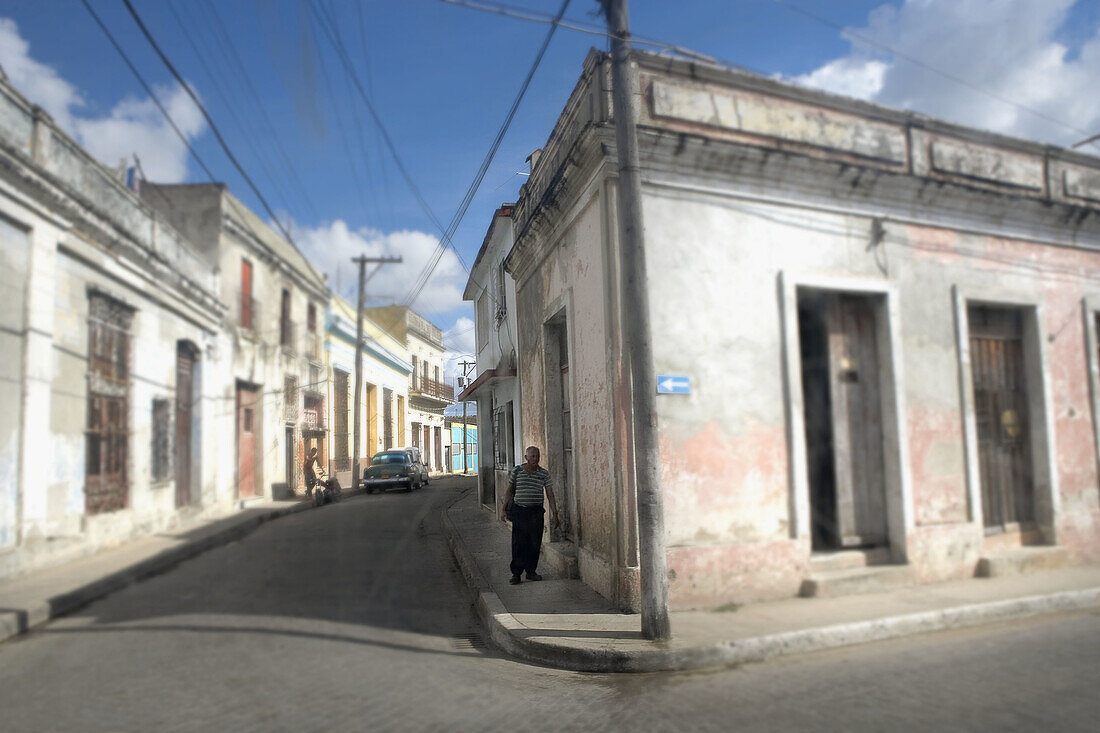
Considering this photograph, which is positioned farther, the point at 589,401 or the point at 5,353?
the point at 589,401

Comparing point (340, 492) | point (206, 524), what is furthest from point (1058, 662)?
point (206, 524)

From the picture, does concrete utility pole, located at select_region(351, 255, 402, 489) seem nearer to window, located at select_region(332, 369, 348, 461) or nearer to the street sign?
window, located at select_region(332, 369, 348, 461)

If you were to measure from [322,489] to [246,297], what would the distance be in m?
1.29

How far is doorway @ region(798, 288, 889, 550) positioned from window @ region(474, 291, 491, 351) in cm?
966

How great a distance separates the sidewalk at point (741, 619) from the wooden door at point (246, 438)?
2707 mm

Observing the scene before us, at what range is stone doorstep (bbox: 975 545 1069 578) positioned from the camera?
7707 mm

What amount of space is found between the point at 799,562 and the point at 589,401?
2561 mm

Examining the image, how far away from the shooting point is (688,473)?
670 centimetres

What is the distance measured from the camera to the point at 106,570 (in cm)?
356

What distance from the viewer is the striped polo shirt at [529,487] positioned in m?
7.87

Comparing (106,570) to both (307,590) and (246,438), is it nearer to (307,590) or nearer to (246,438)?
(246,438)

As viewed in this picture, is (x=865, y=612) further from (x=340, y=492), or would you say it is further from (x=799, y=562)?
(x=340, y=492)

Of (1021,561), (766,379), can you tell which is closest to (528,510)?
(766,379)

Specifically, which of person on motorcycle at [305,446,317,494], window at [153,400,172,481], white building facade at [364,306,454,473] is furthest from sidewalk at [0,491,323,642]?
white building facade at [364,306,454,473]
